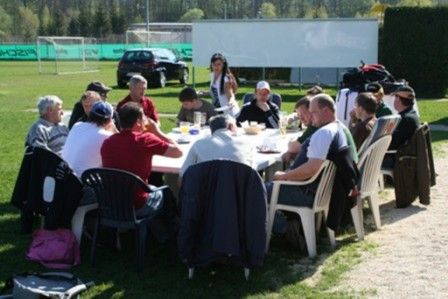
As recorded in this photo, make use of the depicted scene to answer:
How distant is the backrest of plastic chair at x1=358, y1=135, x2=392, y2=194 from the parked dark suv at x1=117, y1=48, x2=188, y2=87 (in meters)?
19.0

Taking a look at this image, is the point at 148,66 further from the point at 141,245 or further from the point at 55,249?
the point at 141,245

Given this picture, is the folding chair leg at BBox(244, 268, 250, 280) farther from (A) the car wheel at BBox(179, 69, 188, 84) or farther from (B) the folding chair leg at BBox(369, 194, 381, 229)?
(A) the car wheel at BBox(179, 69, 188, 84)

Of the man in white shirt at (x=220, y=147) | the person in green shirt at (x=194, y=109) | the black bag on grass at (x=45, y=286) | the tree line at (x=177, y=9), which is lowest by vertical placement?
the black bag on grass at (x=45, y=286)

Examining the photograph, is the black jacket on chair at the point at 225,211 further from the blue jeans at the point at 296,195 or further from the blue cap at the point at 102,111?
the blue cap at the point at 102,111

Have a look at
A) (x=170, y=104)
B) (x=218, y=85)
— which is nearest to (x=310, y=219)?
(x=218, y=85)

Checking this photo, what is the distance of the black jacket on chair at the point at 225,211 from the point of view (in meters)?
4.72

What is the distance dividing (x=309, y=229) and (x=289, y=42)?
16737 mm

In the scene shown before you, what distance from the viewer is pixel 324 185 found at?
5.45m

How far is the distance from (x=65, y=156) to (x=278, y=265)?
1.92m

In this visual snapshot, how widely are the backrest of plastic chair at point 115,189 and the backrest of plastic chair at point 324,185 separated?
4.35 ft

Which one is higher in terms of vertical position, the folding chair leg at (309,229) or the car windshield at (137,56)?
the car windshield at (137,56)

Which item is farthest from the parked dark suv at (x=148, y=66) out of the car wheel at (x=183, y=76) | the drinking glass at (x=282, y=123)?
the drinking glass at (x=282, y=123)

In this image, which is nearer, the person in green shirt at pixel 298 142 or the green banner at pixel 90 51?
the person in green shirt at pixel 298 142

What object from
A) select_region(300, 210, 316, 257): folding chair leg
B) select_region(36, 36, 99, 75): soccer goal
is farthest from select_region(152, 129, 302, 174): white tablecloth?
select_region(36, 36, 99, 75): soccer goal
